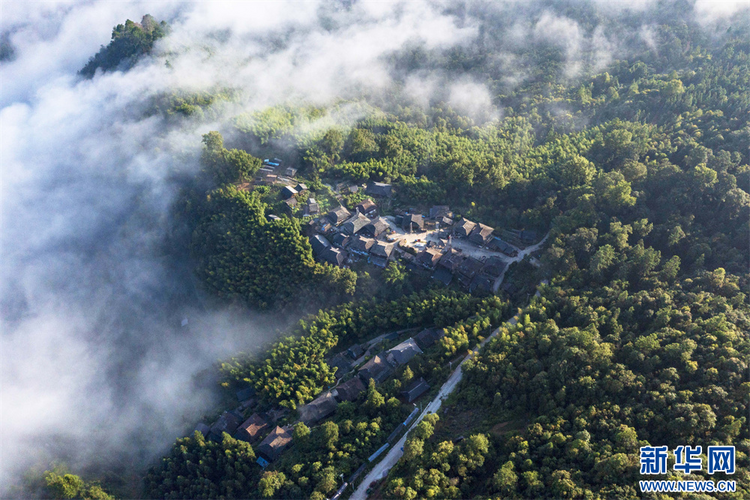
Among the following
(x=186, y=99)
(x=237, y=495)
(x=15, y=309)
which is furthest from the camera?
(x=186, y=99)

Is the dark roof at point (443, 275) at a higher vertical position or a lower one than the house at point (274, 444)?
higher

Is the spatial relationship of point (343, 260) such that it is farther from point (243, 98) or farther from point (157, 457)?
point (243, 98)

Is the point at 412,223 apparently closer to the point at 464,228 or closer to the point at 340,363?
the point at 464,228

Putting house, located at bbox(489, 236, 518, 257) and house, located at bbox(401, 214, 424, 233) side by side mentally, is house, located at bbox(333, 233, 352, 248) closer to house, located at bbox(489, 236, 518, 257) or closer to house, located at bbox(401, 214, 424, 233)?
house, located at bbox(401, 214, 424, 233)

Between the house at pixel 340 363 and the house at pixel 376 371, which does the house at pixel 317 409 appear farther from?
the house at pixel 376 371

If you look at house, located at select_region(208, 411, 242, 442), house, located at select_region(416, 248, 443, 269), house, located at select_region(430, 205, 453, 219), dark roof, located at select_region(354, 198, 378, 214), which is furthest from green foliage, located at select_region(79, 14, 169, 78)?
house, located at select_region(208, 411, 242, 442)

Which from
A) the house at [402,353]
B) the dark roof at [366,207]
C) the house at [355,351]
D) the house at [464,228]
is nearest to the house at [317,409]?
the house at [355,351]

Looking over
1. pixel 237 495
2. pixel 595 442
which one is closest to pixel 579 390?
pixel 595 442
